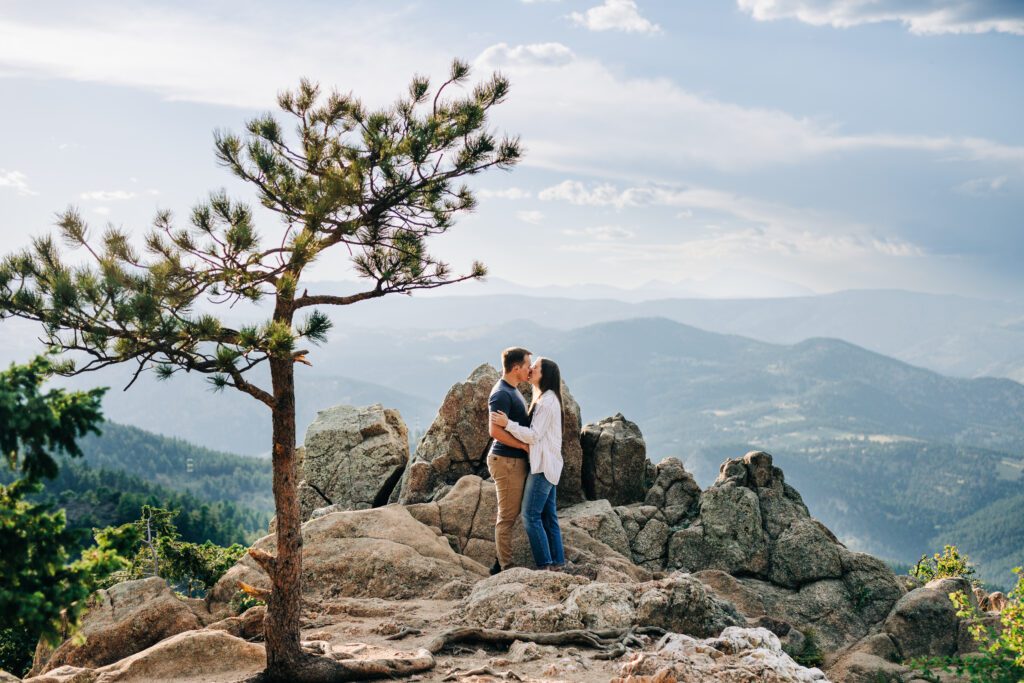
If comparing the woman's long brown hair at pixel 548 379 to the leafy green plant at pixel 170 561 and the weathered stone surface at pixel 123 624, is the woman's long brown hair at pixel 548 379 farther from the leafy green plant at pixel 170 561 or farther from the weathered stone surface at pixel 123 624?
the leafy green plant at pixel 170 561

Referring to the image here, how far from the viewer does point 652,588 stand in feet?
50.3

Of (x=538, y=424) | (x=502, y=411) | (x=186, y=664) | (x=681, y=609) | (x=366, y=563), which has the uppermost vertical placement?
(x=502, y=411)

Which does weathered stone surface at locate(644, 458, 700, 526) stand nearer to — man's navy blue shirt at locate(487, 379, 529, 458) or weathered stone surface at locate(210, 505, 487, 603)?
weathered stone surface at locate(210, 505, 487, 603)

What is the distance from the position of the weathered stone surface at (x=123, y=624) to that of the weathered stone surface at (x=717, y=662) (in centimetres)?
1003


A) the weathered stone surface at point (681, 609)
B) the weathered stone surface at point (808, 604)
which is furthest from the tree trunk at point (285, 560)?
the weathered stone surface at point (808, 604)

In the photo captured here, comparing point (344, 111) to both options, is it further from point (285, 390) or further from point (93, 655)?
point (93, 655)

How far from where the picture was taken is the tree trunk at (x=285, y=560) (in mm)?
12359

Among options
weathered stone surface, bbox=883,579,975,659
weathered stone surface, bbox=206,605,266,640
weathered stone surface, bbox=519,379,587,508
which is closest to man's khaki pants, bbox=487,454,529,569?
weathered stone surface, bbox=206,605,266,640

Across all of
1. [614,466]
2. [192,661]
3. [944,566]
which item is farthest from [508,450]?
[944,566]

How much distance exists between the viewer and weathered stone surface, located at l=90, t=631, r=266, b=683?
1330 centimetres

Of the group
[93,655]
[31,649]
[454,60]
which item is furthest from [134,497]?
[454,60]

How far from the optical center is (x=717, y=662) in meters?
12.8

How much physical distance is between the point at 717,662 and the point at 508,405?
591 centimetres

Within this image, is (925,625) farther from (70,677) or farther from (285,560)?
(70,677)
